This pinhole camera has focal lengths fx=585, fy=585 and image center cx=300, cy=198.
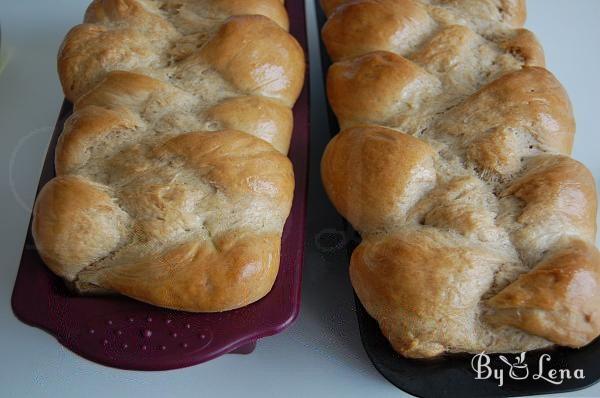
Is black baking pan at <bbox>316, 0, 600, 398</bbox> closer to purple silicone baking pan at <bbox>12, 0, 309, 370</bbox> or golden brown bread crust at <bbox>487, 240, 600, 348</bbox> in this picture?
golden brown bread crust at <bbox>487, 240, 600, 348</bbox>

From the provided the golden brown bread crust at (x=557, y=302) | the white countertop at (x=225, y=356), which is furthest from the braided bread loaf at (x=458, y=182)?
the white countertop at (x=225, y=356)

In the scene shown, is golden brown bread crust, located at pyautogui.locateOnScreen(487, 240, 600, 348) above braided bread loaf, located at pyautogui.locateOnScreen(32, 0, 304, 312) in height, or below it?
below

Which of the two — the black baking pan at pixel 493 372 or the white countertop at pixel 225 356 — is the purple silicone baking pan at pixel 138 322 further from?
the black baking pan at pixel 493 372

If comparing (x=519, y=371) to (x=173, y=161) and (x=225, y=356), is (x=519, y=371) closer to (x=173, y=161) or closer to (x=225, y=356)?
(x=225, y=356)

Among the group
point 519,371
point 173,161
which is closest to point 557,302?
point 519,371

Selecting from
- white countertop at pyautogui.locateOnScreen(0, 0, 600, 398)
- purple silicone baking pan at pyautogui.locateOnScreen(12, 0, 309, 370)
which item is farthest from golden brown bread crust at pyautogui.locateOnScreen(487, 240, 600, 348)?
purple silicone baking pan at pyautogui.locateOnScreen(12, 0, 309, 370)

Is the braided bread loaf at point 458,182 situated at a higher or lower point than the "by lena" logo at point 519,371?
higher

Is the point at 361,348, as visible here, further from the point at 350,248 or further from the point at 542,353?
the point at 542,353
